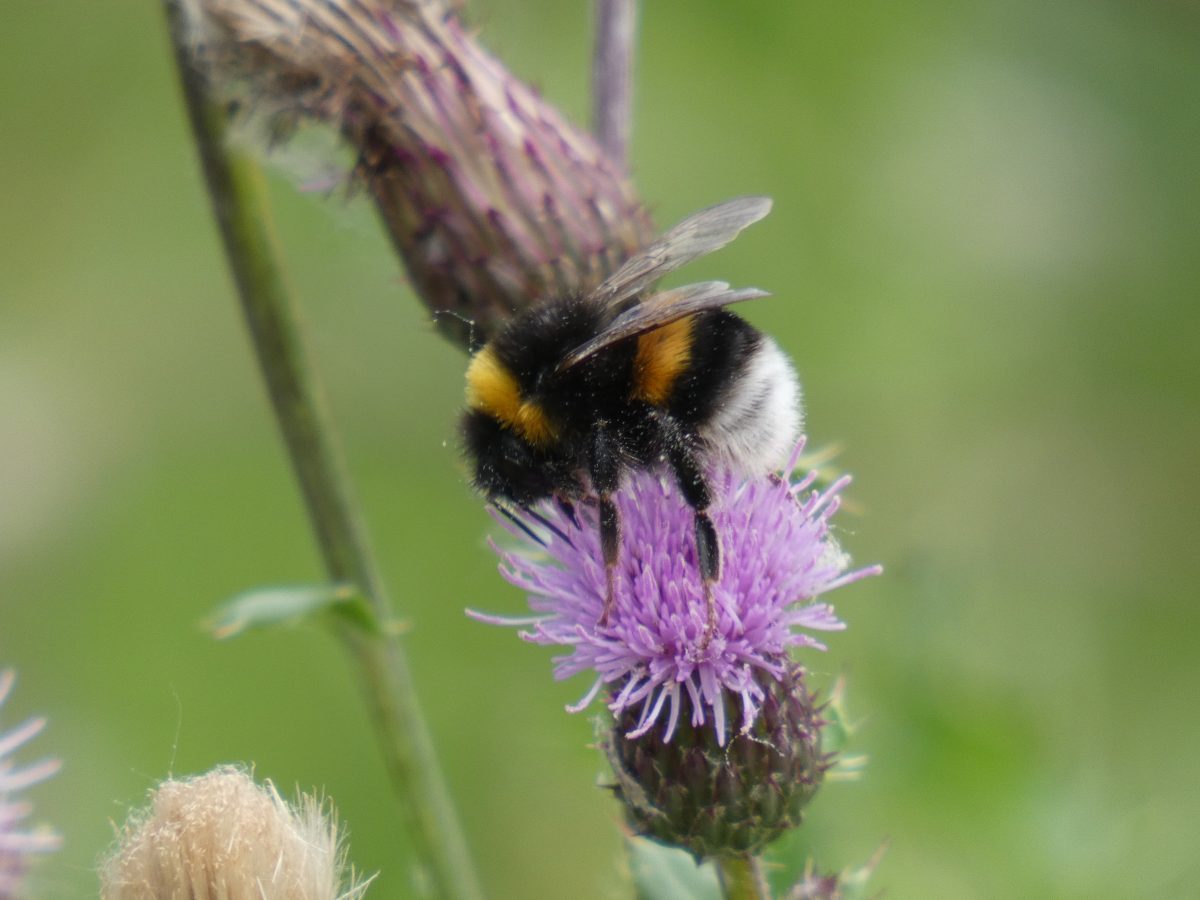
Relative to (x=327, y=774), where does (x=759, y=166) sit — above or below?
above

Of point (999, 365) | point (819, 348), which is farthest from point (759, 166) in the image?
point (999, 365)

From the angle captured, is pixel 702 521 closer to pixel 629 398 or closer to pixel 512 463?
pixel 629 398

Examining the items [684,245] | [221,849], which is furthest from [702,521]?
[221,849]

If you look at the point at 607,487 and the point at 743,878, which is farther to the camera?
the point at 607,487

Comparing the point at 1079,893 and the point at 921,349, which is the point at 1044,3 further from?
the point at 1079,893

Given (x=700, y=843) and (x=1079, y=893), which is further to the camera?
(x=1079, y=893)
